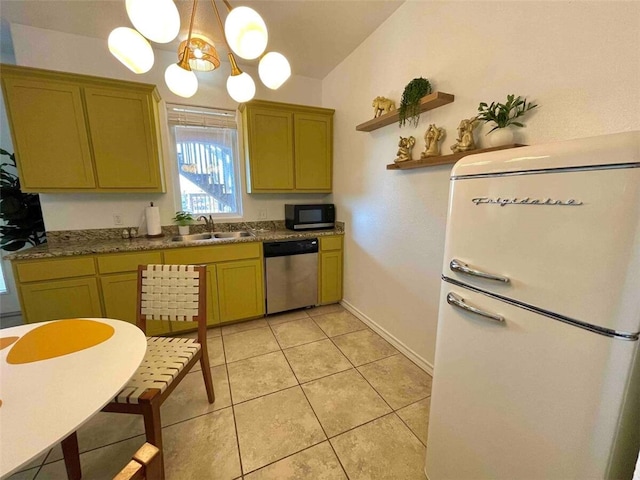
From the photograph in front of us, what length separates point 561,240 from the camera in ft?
2.39

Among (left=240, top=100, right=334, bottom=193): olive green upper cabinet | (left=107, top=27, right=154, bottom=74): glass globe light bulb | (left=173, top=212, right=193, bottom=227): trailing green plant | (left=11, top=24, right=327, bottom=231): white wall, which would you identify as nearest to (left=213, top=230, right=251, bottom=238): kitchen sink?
(left=11, top=24, right=327, bottom=231): white wall

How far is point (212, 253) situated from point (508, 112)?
95.1 inches

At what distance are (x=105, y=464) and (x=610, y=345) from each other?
2128 millimetres

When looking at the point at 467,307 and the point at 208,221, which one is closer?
the point at 467,307

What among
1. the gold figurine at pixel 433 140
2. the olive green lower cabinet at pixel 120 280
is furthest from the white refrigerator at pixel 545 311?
the olive green lower cabinet at pixel 120 280

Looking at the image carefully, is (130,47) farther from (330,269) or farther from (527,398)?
(330,269)

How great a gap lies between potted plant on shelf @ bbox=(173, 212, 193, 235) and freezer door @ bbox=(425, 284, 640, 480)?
2610 mm

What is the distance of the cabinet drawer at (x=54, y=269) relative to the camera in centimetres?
193

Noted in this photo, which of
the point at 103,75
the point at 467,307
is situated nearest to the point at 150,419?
the point at 467,307

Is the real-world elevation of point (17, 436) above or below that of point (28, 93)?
below

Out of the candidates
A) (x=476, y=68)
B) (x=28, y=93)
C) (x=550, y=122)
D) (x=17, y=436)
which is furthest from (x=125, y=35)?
(x=550, y=122)

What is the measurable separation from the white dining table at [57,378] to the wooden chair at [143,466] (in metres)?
0.34

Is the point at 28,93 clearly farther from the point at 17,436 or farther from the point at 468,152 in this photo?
the point at 468,152

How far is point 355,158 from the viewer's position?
9.00ft
